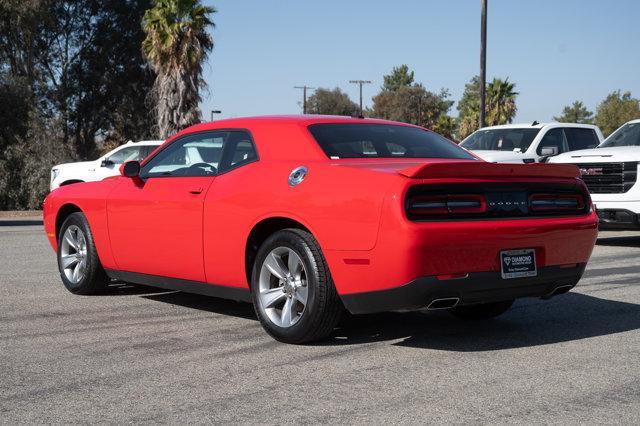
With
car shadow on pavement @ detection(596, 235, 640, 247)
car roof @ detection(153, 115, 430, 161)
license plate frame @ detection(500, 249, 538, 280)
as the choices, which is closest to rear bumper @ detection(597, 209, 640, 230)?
car shadow on pavement @ detection(596, 235, 640, 247)

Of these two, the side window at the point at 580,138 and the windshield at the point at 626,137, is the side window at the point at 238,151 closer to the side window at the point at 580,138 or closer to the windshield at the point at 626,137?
the windshield at the point at 626,137

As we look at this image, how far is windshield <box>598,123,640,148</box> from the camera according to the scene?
13966 mm

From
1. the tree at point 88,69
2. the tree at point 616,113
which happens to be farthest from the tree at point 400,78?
the tree at point 88,69

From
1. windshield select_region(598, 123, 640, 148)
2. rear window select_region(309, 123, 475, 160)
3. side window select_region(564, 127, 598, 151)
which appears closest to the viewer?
rear window select_region(309, 123, 475, 160)

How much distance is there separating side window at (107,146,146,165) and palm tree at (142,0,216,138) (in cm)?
1775

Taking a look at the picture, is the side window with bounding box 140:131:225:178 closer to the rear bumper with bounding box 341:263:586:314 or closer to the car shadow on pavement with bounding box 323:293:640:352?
the car shadow on pavement with bounding box 323:293:640:352

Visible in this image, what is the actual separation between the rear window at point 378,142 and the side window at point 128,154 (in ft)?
43.5

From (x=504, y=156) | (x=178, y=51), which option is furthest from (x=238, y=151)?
(x=178, y=51)

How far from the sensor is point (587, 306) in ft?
24.7

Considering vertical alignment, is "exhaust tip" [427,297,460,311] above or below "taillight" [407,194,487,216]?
below

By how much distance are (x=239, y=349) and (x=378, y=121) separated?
2231 mm

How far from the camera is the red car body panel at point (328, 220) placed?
533cm

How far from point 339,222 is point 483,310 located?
6.12 ft

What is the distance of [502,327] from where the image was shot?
6629mm
